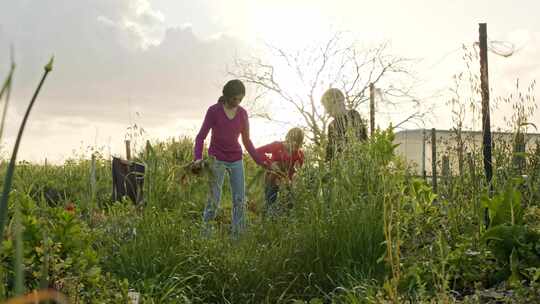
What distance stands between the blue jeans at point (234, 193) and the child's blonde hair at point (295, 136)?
64 cm

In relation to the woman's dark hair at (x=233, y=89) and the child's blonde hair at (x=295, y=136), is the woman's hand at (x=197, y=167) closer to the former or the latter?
the child's blonde hair at (x=295, y=136)

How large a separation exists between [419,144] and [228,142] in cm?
1636

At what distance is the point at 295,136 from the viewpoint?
5.74 m

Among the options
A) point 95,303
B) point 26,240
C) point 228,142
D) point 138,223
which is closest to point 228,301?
point 138,223

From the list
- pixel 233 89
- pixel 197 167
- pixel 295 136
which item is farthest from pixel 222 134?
pixel 197 167

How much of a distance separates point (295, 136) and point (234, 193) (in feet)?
2.84

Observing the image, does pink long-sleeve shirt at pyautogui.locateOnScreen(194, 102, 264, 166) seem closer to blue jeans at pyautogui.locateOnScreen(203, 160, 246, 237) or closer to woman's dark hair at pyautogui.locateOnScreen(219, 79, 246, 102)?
blue jeans at pyautogui.locateOnScreen(203, 160, 246, 237)

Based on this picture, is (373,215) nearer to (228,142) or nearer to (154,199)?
(154,199)

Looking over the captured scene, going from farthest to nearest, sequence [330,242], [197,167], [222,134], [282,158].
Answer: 1. [222,134]
2. [282,158]
3. [197,167]
4. [330,242]

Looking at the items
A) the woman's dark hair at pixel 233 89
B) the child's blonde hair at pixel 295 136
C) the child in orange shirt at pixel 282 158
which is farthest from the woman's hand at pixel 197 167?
the woman's dark hair at pixel 233 89

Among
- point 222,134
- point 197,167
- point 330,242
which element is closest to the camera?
point 330,242

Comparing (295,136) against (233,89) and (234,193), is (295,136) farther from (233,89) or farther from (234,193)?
(234,193)

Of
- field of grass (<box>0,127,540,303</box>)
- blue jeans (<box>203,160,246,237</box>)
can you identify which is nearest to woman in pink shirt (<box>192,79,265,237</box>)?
blue jeans (<box>203,160,246,237</box>)

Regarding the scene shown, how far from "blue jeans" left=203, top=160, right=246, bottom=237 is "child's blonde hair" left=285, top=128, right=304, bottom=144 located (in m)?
0.64
